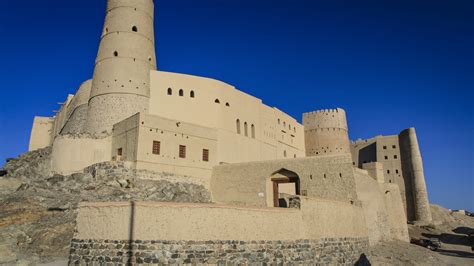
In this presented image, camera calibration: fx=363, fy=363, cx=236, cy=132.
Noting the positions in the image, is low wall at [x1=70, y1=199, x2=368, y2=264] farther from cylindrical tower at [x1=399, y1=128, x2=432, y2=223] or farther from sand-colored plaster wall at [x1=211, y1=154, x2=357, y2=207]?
cylindrical tower at [x1=399, y1=128, x2=432, y2=223]

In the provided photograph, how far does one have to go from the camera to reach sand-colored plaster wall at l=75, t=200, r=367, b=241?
30.8ft

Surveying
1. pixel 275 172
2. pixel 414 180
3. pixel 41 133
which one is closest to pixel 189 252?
pixel 275 172

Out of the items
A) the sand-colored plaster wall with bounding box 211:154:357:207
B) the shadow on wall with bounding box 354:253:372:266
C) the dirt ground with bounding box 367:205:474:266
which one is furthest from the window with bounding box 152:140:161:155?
the dirt ground with bounding box 367:205:474:266

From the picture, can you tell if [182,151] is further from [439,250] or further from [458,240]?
[458,240]

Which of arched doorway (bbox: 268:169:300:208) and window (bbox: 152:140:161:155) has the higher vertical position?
window (bbox: 152:140:161:155)

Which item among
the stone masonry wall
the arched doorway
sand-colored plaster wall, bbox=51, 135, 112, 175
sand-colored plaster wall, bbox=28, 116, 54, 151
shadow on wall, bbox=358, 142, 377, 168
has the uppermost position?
sand-colored plaster wall, bbox=28, 116, 54, 151

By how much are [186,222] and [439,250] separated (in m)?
19.6

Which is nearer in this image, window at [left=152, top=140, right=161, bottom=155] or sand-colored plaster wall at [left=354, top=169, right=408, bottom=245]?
sand-colored plaster wall at [left=354, top=169, right=408, bottom=245]

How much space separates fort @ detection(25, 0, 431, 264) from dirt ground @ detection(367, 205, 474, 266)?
880 mm

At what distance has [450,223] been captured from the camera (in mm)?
36844

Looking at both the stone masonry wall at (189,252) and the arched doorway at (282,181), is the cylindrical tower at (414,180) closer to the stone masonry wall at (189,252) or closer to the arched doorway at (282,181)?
the arched doorway at (282,181)

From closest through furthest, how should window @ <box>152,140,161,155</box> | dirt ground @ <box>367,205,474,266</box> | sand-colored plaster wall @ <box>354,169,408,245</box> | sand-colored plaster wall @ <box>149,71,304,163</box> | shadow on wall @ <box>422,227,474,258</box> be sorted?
dirt ground @ <box>367,205,474,266</box> → sand-colored plaster wall @ <box>354,169,408,245</box> → window @ <box>152,140,161,155</box> → shadow on wall @ <box>422,227,474,258</box> → sand-colored plaster wall @ <box>149,71,304,163</box>

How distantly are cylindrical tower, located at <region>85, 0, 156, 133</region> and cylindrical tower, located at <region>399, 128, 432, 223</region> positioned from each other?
26.1 m

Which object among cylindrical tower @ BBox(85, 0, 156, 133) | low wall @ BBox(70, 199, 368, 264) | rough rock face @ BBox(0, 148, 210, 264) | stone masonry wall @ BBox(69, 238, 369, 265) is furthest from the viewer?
cylindrical tower @ BBox(85, 0, 156, 133)
